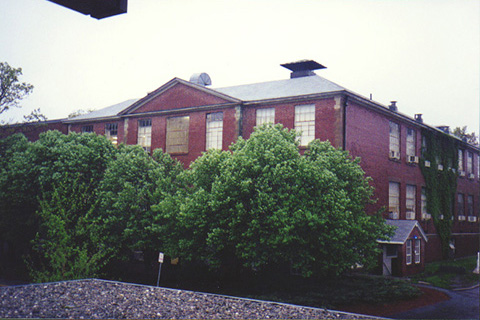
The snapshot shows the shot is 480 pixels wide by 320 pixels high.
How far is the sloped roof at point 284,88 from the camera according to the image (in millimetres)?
32531

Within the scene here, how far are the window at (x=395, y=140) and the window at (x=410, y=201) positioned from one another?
3.92 m

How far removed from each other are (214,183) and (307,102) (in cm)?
1151

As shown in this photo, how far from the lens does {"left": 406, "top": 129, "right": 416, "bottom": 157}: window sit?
39031 millimetres

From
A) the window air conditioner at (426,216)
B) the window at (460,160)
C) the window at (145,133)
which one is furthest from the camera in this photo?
the window at (460,160)

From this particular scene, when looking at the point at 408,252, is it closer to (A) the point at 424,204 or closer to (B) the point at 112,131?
(A) the point at 424,204

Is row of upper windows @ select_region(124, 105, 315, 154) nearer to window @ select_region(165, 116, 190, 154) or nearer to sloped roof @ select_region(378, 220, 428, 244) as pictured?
window @ select_region(165, 116, 190, 154)

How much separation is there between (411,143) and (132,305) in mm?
30425

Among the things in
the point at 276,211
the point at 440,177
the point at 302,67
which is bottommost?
the point at 276,211

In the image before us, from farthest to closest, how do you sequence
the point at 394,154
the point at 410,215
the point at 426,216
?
the point at 426,216 < the point at 410,215 < the point at 394,154

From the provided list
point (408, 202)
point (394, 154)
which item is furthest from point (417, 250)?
point (394, 154)

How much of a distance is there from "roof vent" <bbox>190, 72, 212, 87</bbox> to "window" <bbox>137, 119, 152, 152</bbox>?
5.66 meters

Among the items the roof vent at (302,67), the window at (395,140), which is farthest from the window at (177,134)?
the window at (395,140)

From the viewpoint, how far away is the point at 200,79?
41.1 m

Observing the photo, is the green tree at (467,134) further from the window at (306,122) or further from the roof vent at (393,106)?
the window at (306,122)
